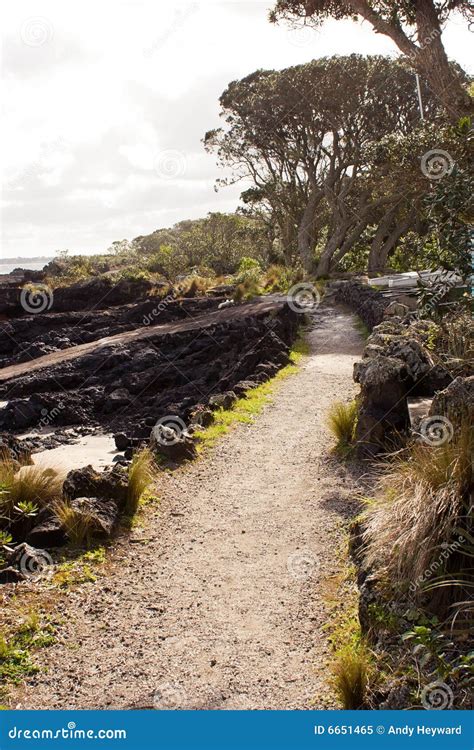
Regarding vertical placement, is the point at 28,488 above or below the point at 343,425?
above

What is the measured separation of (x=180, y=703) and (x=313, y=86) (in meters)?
31.4

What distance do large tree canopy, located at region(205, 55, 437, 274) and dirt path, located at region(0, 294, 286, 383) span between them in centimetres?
1153

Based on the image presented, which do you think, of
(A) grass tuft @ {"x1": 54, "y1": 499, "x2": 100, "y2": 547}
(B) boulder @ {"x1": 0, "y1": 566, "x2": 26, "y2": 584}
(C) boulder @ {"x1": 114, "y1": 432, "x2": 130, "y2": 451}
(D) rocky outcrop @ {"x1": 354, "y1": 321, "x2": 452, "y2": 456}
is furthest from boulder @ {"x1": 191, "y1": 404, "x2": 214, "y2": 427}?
(B) boulder @ {"x1": 0, "y1": 566, "x2": 26, "y2": 584}

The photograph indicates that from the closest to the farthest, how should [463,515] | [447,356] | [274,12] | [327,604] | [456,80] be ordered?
[463,515] < [327,604] < [447,356] < [456,80] < [274,12]

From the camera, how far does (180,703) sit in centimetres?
404

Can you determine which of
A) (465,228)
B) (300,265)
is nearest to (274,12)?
(465,228)

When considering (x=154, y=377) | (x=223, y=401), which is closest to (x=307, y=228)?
(x=154, y=377)

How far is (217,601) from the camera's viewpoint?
208 inches

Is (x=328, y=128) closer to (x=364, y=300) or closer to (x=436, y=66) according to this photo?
(x=364, y=300)

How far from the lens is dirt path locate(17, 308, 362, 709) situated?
13.8 feet

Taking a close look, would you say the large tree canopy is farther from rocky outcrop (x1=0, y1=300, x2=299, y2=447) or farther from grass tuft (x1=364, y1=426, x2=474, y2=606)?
grass tuft (x1=364, y1=426, x2=474, y2=606)

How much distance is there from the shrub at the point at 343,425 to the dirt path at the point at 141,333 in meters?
10.4

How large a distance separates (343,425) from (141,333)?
1232cm

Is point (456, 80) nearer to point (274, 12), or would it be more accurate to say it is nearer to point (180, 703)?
point (274, 12)
